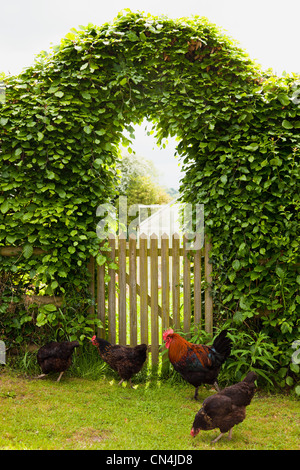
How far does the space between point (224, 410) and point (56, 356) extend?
2049 millimetres

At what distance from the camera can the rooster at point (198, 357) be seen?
154 inches

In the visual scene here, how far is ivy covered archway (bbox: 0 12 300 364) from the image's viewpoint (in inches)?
171

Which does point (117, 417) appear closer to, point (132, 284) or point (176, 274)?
point (132, 284)

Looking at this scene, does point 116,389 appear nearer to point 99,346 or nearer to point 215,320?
point 99,346

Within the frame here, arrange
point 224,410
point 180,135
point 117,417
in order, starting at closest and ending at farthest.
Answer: point 224,410 < point 117,417 < point 180,135

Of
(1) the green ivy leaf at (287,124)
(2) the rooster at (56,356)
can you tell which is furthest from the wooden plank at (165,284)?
(1) the green ivy leaf at (287,124)

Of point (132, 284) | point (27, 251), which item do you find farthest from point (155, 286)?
point (27, 251)

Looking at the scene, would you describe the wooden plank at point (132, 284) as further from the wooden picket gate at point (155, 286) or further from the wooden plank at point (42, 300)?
the wooden plank at point (42, 300)

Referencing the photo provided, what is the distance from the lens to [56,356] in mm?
4266

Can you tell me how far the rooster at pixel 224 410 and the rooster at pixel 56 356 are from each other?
1.71 m

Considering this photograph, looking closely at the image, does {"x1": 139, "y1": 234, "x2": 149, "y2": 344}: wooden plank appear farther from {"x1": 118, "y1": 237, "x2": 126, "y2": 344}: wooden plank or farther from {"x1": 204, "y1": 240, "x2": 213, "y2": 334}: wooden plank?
{"x1": 204, "y1": 240, "x2": 213, "y2": 334}: wooden plank

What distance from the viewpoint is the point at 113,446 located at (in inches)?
122

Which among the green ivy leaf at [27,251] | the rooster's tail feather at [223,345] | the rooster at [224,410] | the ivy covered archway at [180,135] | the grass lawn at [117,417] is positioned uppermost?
the ivy covered archway at [180,135]
